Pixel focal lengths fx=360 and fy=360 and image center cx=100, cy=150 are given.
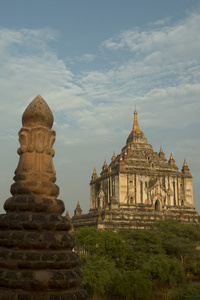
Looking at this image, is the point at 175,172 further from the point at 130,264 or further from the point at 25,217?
the point at 25,217

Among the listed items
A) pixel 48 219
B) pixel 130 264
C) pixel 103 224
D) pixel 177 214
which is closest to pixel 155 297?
pixel 130 264

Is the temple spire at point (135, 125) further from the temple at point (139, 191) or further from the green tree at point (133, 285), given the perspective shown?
the green tree at point (133, 285)

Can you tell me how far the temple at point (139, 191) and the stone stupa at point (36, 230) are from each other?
3772 cm

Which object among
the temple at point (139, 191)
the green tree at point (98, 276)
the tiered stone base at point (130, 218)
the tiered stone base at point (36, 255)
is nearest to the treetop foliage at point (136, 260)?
the green tree at point (98, 276)

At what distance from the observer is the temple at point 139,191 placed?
49.6 m

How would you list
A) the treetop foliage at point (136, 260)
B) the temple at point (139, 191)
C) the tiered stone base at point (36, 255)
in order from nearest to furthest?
1. the tiered stone base at point (36, 255)
2. the treetop foliage at point (136, 260)
3. the temple at point (139, 191)

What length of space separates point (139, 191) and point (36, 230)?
149ft

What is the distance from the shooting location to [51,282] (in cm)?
871

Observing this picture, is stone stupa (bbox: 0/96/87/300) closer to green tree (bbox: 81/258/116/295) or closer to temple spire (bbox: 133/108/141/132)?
green tree (bbox: 81/258/116/295)

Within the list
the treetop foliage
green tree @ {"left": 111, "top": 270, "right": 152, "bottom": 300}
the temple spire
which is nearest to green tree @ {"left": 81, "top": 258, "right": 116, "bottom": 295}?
the treetop foliage

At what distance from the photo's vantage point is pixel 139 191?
54.0 m

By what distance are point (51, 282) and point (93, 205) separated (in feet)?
173

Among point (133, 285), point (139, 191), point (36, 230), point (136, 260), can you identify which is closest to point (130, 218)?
point (139, 191)

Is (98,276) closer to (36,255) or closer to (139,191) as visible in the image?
(36,255)
